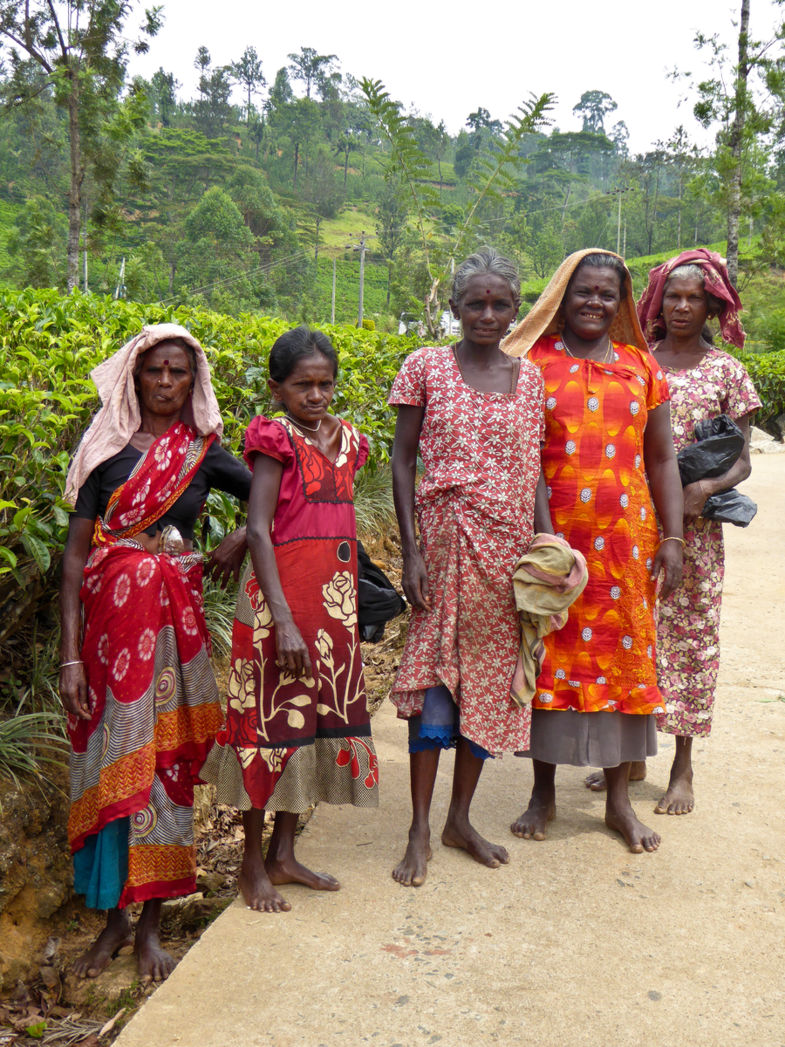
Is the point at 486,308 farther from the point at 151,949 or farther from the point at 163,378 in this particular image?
the point at 151,949

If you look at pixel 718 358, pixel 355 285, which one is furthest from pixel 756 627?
pixel 355 285

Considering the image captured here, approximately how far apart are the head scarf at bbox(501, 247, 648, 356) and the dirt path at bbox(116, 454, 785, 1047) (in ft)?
5.42

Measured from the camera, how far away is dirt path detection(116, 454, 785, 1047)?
211cm

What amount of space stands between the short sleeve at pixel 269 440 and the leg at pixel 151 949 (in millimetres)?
1271

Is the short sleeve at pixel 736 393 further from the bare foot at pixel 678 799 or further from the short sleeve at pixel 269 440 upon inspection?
the short sleeve at pixel 269 440

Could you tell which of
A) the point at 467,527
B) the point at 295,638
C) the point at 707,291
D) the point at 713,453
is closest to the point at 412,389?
the point at 467,527

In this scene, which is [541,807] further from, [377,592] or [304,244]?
[304,244]

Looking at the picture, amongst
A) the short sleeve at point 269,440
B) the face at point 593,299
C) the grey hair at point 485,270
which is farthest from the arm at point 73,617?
the face at point 593,299

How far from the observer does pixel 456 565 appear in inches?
110

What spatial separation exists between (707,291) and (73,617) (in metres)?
2.45

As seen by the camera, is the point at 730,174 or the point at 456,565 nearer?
the point at 456,565

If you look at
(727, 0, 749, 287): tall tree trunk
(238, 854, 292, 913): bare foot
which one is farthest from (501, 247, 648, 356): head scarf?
(727, 0, 749, 287): tall tree trunk

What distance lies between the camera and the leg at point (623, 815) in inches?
119

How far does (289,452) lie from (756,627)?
13.8 ft
